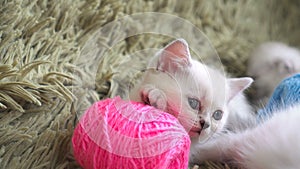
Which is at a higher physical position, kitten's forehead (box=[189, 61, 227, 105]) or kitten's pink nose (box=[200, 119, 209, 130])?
kitten's forehead (box=[189, 61, 227, 105])

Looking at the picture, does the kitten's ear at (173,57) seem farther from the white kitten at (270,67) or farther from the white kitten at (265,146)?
the white kitten at (270,67)

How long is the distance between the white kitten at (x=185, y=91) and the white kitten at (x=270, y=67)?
0.34 m

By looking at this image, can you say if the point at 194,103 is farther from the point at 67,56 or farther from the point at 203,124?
the point at 67,56

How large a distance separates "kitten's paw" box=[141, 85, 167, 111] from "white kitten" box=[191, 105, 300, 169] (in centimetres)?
15

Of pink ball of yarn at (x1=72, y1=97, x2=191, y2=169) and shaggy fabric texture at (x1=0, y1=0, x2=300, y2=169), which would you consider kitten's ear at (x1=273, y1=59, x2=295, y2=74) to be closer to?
shaggy fabric texture at (x1=0, y1=0, x2=300, y2=169)

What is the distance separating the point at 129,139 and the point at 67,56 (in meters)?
0.33

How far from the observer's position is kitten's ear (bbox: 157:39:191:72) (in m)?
0.89

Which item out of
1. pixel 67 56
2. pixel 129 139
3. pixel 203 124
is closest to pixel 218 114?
pixel 203 124

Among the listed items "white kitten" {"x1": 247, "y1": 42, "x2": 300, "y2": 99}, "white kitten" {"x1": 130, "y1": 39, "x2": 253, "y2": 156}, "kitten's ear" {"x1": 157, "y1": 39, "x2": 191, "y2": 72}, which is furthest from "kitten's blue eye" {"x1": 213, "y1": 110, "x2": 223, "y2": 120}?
"white kitten" {"x1": 247, "y1": 42, "x2": 300, "y2": 99}

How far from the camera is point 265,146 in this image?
0.84 metres

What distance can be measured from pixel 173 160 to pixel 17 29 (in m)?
0.40

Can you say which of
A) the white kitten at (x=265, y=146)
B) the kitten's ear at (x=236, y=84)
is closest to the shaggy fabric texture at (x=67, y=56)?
the white kitten at (x=265, y=146)

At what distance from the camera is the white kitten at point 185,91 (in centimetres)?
87

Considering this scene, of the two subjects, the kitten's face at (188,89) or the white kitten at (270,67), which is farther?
the white kitten at (270,67)
